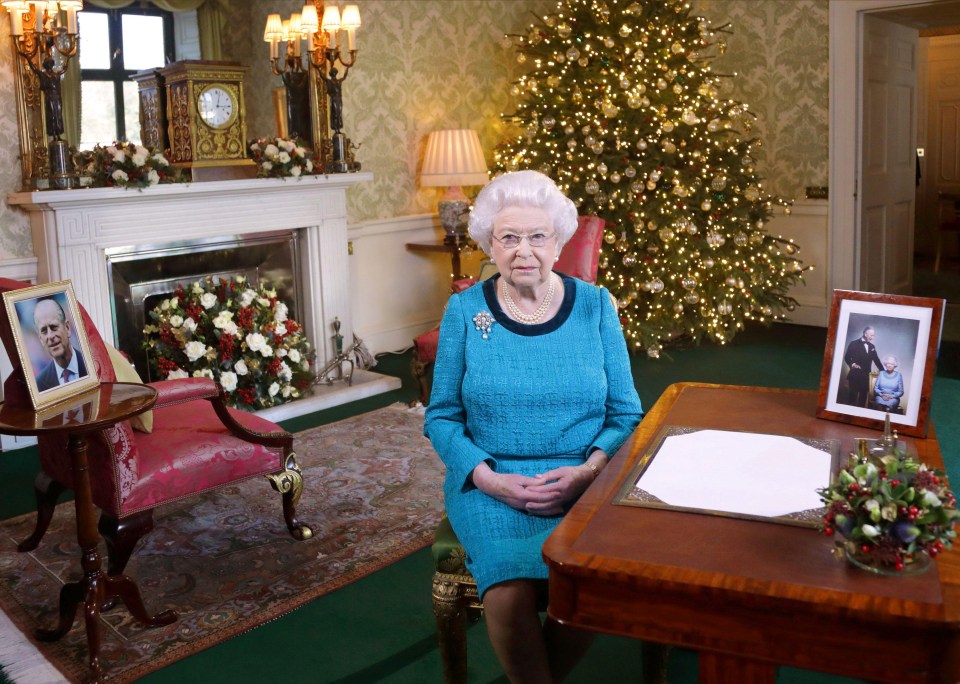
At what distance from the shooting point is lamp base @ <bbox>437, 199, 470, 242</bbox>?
247 inches

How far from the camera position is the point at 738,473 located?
1.73 metres

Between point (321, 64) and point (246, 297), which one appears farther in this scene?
point (321, 64)

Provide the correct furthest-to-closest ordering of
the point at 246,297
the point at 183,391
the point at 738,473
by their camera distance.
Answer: the point at 246,297
the point at 183,391
the point at 738,473

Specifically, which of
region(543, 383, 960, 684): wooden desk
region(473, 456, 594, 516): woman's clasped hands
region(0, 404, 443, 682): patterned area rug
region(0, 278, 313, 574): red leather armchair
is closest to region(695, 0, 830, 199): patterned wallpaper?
region(0, 404, 443, 682): patterned area rug

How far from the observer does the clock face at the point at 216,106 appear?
5.11 meters

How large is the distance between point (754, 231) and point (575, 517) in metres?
4.76

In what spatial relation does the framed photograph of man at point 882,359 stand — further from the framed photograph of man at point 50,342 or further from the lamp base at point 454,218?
the lamp base at point 454,218

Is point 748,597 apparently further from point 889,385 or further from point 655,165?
point 655,165

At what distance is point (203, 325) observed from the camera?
495cm

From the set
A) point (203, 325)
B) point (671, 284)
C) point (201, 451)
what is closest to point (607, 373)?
point (201, 451)

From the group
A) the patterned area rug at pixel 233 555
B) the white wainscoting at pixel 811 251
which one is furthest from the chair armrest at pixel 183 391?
the white wainscoting at pixel 811 251

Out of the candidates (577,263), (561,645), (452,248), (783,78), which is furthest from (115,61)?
(783,78)

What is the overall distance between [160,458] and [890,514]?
7.60 ft

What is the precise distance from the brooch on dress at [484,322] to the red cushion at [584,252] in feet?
9.61
